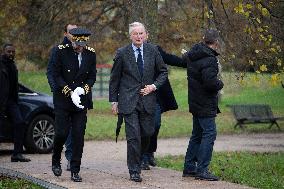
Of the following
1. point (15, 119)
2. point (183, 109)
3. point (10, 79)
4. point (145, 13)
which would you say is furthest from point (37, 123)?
point (183, 109)

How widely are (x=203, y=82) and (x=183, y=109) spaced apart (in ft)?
88.5

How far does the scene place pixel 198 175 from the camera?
11312 mm

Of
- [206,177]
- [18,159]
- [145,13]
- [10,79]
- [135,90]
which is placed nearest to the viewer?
[135,90]

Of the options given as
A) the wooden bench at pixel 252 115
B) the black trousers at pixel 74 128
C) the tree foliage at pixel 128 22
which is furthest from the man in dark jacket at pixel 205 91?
the wooden bench at pixel 252 115

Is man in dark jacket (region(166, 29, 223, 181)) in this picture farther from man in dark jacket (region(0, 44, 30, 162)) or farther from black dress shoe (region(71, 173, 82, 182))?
man in dark jacket (region(0, 44, 30, 162))

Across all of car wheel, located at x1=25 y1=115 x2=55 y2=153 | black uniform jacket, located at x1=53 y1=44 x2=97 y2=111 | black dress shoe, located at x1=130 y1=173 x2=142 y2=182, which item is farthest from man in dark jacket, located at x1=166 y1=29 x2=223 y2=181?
car wheel, located at x1=25 y1=115 x2=55 y2=153

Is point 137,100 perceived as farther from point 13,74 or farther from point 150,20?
point 150,20

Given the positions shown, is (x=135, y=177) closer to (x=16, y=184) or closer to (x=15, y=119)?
(x=16, y=184)

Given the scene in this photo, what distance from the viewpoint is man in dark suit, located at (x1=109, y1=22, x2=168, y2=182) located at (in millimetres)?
11078

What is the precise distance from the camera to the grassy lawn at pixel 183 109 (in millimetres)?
24766

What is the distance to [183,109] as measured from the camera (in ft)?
125

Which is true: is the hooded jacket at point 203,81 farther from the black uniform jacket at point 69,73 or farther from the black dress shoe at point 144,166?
the black dress shoe at point 144,166

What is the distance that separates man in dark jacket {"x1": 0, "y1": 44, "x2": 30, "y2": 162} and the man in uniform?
11.5ft

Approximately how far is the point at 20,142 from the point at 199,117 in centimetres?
472
